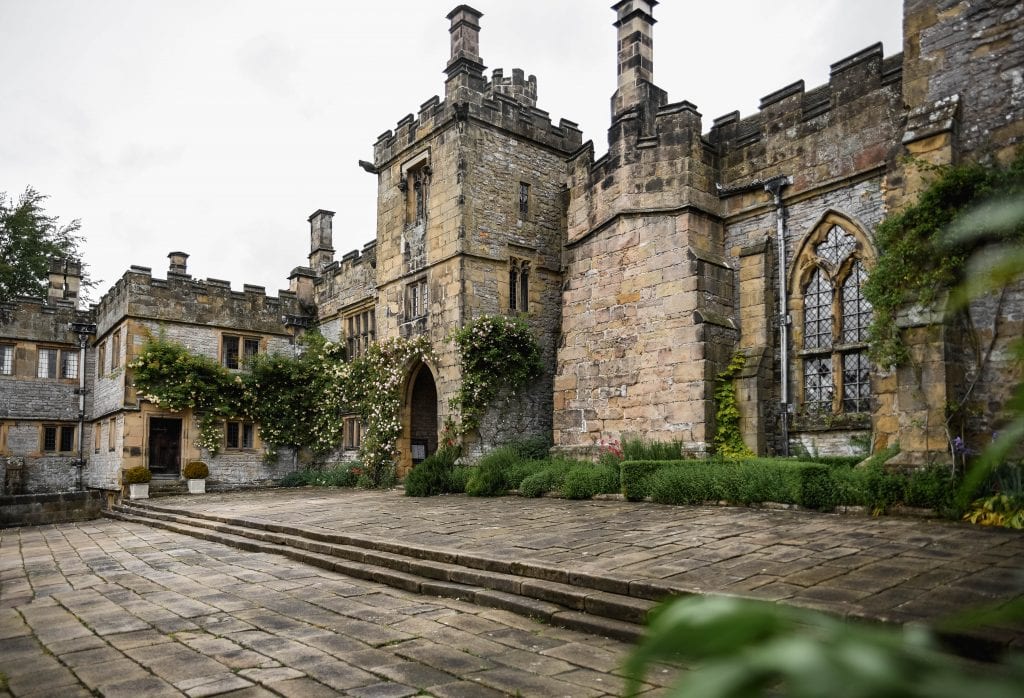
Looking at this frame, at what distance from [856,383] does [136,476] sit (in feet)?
53.0

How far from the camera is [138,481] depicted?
1833cm

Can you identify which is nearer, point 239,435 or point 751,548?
point 751,548

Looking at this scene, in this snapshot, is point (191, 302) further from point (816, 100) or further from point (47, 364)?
point (816, 100)

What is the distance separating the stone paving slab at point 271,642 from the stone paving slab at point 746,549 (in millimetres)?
954

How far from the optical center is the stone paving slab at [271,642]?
4.00 metres

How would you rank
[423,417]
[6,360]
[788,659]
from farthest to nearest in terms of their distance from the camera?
[6,360] → [423,417] → [788,659]

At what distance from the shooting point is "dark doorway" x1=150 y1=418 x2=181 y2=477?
65.9ft

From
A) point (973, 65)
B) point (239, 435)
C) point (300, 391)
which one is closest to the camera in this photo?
point (973, 65)

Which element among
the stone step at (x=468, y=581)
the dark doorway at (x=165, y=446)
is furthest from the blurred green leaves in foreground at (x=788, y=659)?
the dark doorway at (x=165, y=446)

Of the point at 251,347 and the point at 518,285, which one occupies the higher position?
the point at 518,285

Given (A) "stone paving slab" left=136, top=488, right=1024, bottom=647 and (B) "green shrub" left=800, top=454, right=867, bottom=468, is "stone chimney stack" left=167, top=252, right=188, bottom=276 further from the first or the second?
(B) "green shrub" left=800, top=454, right=867, bottom=468

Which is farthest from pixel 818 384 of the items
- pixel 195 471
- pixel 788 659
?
pixel 195 471

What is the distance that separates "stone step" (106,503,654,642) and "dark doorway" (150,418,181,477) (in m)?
11.2

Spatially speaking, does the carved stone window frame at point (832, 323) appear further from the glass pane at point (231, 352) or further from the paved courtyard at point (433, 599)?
the glass pane at point (231, 352)
